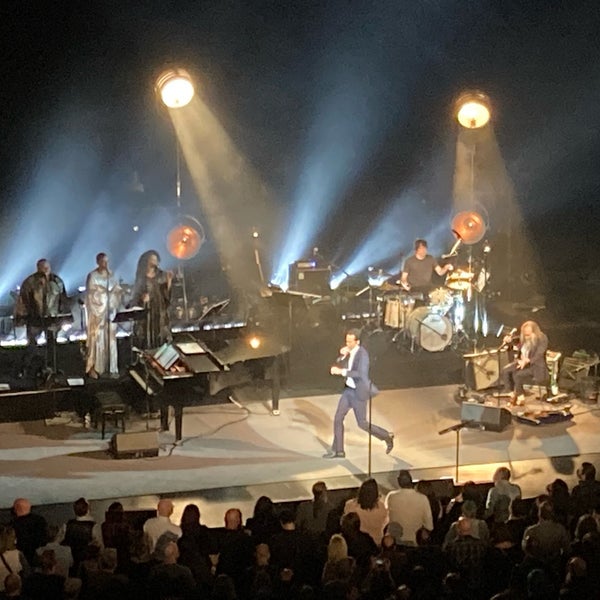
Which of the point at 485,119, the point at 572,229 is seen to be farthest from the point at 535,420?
the point at 572,229

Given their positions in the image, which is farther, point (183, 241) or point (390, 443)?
point (183, 241)

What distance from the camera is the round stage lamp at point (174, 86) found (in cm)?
1515

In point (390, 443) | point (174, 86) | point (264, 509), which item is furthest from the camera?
point (174, 86)

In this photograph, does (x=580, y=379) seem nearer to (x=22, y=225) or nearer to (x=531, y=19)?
(x=531, y=19)

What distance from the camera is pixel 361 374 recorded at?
12562 mm

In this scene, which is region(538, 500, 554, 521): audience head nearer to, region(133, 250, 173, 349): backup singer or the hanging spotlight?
region(133, 250, 173, 349): backup singer

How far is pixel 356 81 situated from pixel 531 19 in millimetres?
3840

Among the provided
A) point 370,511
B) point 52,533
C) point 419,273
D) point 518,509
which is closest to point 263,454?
point 370,511

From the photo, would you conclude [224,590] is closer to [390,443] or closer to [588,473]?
[588,473]

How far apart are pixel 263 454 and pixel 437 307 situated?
16.8 ft

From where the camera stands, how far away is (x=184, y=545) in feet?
26.4

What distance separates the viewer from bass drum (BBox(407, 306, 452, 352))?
17047 mm

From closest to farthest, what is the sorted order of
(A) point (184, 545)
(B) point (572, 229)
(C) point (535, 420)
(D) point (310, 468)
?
(A) point (184, 545) < (D) point (310, 468) < (C) point (535, 420) < (B) point (572, 229)

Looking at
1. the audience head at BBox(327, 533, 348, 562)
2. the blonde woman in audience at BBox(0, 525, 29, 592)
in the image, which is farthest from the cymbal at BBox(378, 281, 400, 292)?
the blonde woman in audience at BBox(0, 525, 29, 592)
